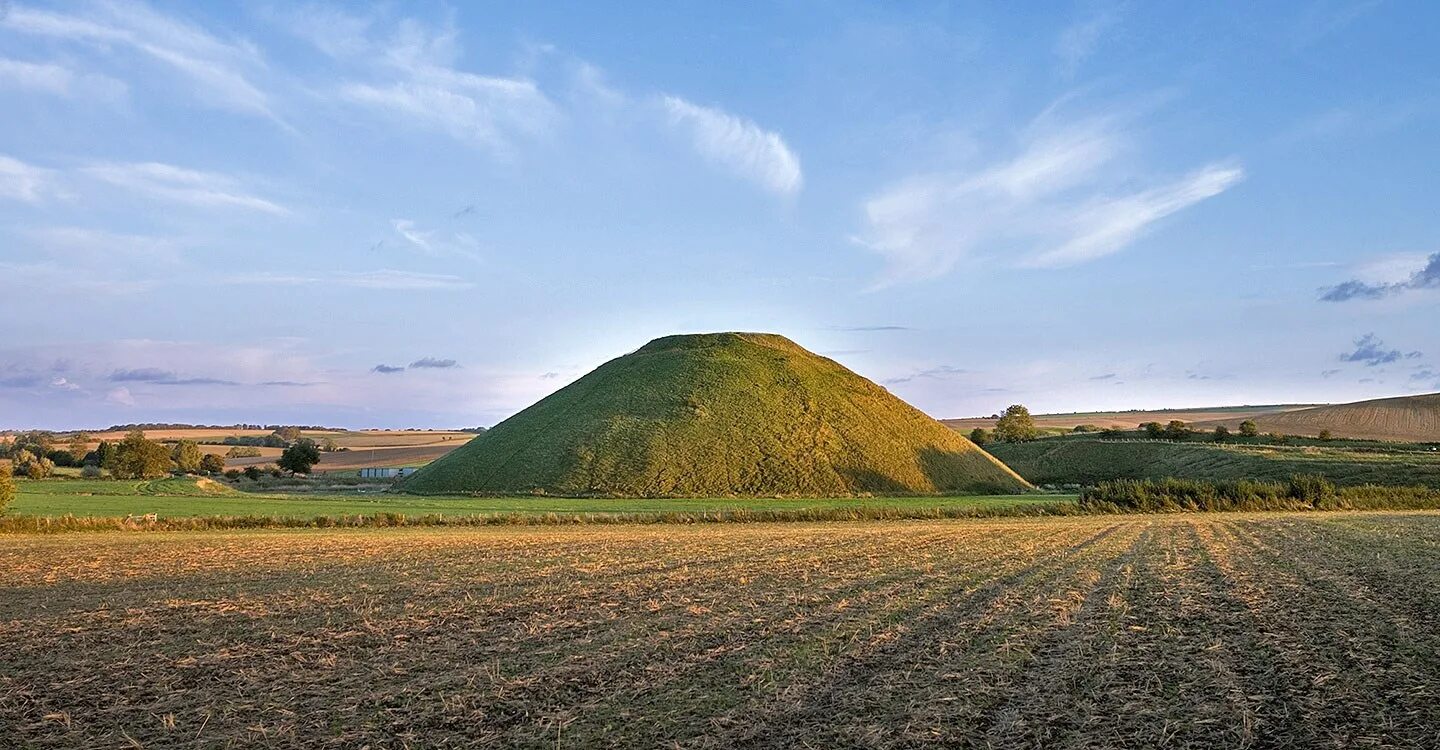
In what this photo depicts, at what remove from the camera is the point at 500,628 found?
13023 millimetres

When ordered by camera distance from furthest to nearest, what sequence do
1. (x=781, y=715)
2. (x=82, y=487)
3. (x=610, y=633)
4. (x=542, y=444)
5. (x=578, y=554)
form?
(x=542, y=444)
(x=82, y=487)
(x=578, y=554)
(x=610, y=633)
(x=781, y=715)

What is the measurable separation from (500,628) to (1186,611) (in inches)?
408

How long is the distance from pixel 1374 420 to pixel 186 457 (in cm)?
15478

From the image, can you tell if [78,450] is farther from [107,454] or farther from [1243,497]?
[1243,497]

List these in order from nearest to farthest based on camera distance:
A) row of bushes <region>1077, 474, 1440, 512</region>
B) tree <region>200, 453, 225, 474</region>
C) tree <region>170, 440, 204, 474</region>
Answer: row of bushes <region>1077, 474, 1440, 512</region>
tree <region>170, 440, 204, 474</region>
tree <region>200, 453, 225, 474</region>

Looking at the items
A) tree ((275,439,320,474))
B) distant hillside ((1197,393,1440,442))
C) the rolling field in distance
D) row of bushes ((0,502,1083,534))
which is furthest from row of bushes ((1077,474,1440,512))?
tree ((275,439,320,474))

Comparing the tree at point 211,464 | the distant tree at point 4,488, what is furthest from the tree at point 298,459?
the distant tree at point 4,488

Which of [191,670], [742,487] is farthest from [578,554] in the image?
[742,487]

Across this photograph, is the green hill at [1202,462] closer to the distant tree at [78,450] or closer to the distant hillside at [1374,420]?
the distant hillside at [1374,420]

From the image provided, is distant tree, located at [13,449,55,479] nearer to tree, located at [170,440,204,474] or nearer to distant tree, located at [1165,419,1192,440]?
tree, located at [170,440,204,474]

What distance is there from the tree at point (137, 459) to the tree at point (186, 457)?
13825 mm

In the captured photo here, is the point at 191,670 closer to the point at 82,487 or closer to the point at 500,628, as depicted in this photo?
the point at 500,628

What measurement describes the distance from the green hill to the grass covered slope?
16326mm

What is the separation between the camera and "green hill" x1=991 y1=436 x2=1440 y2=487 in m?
67.1
